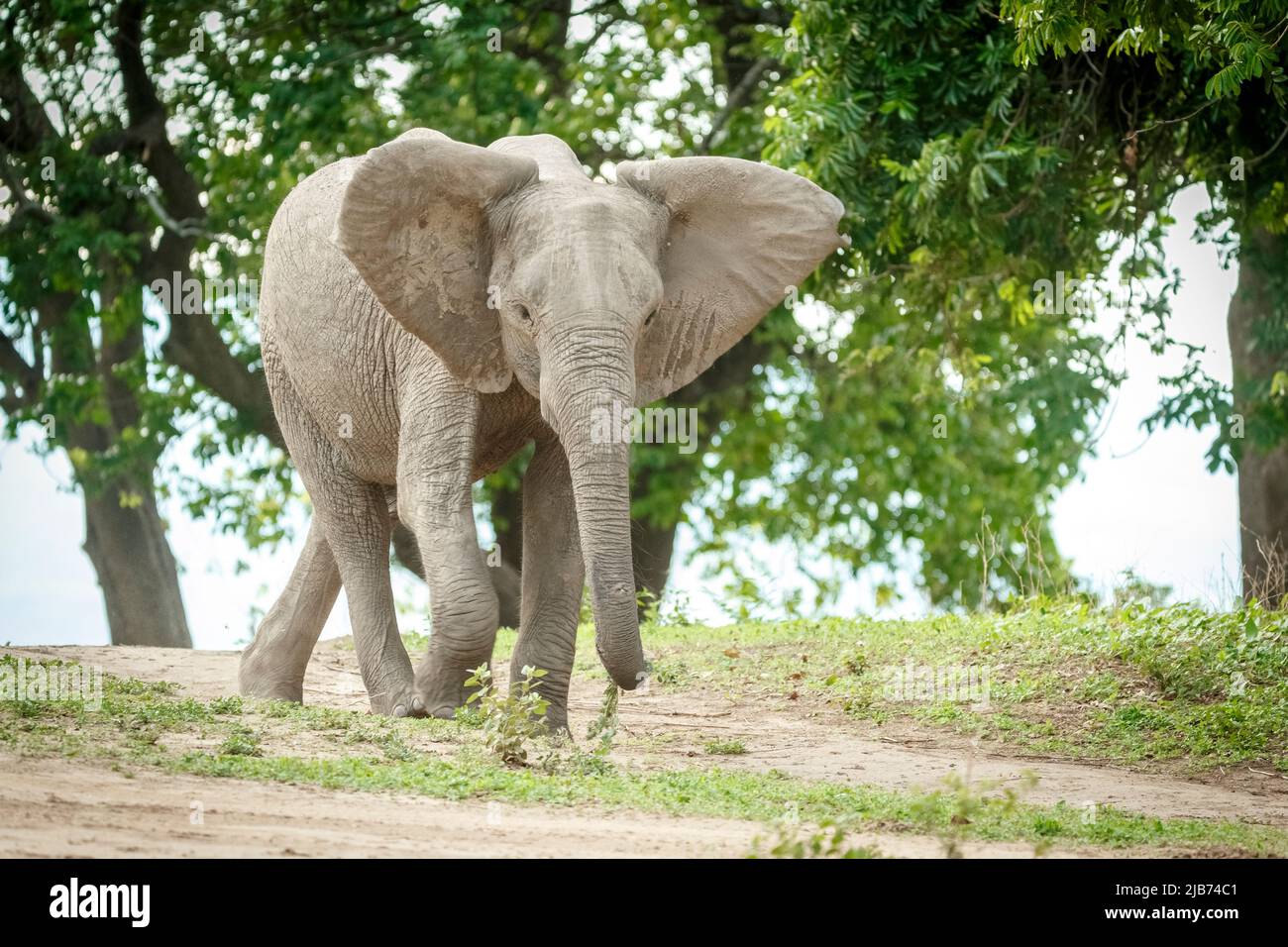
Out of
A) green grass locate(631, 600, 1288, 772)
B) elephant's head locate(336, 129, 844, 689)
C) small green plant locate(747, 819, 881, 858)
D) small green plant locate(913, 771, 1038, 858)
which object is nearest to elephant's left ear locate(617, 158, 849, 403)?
elephant's head locate(336, 129, 844, 689)

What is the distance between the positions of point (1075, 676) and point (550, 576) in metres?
3.36

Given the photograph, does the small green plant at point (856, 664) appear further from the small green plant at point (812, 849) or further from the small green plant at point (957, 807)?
the small green plant at point (812, 849)

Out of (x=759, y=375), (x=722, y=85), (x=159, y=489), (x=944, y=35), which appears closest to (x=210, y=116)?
(x=159, y=489)

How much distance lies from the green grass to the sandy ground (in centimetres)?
36

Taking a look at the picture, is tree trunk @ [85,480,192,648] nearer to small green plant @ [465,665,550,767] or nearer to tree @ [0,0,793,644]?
tree @ [0,0,793,644]

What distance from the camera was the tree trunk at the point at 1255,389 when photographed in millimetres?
15711

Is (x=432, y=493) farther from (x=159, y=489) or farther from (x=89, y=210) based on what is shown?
(x=159, y=489)

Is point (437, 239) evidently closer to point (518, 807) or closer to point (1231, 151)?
point (518, 807)

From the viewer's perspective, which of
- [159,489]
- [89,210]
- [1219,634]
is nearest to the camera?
[1219,634]

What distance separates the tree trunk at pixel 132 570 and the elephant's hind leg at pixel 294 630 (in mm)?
12325

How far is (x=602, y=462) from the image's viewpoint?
23.4 feet

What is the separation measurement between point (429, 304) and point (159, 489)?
14.6m

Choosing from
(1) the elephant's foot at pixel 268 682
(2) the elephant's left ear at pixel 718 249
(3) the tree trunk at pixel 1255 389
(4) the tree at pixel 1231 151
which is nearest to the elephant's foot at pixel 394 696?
(1) the elephant's foot at pixel 268 682
